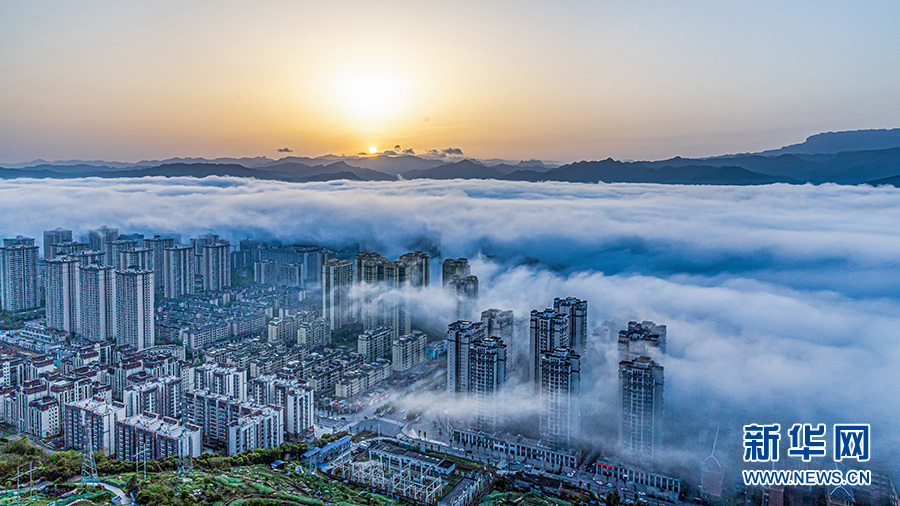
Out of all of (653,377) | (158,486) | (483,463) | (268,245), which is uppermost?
(268,245)

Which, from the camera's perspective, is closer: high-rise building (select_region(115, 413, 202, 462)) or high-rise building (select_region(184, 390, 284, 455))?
high-rise building (select_region(115, 413, 202, 462))

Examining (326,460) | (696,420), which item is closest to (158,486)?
(326,460)

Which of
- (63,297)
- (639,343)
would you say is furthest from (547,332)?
(63,297)

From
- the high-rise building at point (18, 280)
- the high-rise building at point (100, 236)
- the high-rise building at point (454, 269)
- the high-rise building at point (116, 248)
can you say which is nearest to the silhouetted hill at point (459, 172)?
the high-rise building at point (454, 269)

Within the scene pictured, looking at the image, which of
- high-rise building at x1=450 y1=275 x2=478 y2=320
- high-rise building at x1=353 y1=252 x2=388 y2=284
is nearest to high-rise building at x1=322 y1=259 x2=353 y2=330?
high-rise building at x1=353 y1=252 x2=388 y2=284

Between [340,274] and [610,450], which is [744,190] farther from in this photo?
[340,274]

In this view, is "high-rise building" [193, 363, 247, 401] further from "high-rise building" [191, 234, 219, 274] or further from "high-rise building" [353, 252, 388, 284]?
"high-rise building" [191, 234, 219, 274]

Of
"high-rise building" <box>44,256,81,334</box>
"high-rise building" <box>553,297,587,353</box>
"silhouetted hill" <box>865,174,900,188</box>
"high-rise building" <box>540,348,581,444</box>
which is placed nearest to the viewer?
"high-rise building" <box>540,348,581,444</box>
